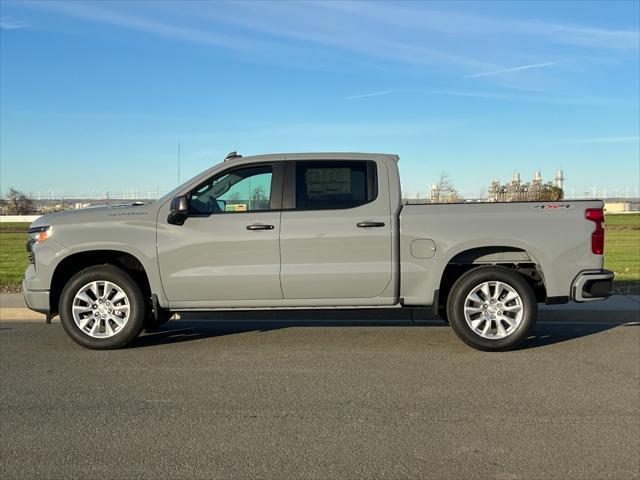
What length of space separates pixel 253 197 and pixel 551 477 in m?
4.15

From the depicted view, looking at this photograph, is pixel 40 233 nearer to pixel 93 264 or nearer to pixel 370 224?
pixel 93 264

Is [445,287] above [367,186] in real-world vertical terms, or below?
below

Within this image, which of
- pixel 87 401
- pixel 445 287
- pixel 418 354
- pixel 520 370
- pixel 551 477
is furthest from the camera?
pixel 445 287

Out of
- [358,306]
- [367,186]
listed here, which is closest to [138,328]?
[358,306]

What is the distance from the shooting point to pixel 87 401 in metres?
4.83

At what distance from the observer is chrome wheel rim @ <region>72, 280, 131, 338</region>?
6.50 metres

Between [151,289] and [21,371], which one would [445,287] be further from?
[21,371]

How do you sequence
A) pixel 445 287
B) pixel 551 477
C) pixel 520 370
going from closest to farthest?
pixel 551 477 → pixel 520 370 → pixel 445 287

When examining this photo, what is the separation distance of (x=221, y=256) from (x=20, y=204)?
115 metres

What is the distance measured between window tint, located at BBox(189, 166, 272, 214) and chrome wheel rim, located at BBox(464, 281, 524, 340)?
2.43 metres

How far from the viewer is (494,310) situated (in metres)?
6.45

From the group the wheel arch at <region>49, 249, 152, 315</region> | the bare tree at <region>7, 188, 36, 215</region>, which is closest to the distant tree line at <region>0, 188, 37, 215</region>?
the bare tree at <region>7, 188, 36, 215</region>

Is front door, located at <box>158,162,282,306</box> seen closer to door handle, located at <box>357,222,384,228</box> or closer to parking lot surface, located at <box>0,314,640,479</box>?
parking lot surface, located at <box>0,314,640,479</box>

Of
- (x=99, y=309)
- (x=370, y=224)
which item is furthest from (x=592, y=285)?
(x=99, y=309)
